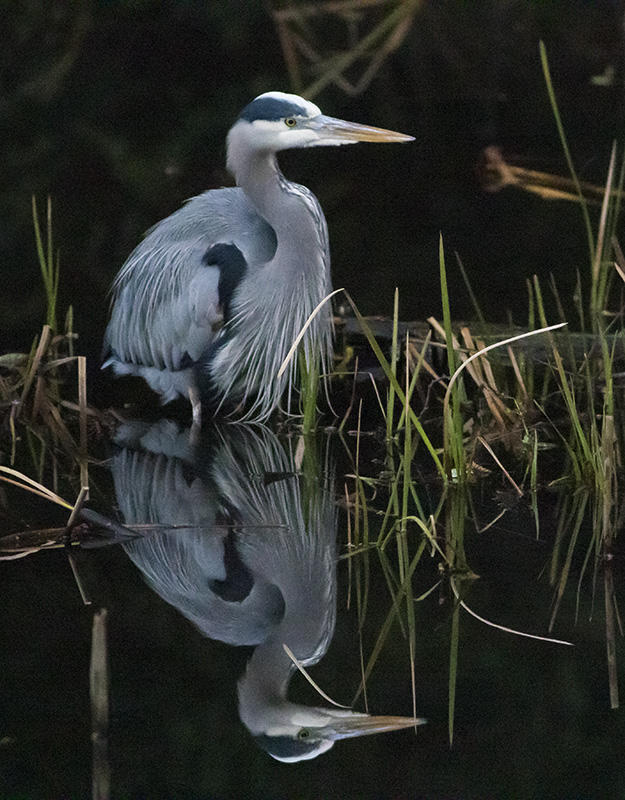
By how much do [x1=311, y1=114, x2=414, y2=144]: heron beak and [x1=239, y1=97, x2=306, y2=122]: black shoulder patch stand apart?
0.22 feet

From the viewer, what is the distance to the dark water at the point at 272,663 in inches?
105

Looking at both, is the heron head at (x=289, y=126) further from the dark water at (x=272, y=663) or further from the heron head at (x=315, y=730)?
the heron head at (x=315, y=730)

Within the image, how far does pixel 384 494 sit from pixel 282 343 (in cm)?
109

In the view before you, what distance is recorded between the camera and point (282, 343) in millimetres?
4961

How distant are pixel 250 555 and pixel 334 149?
15.2 feet

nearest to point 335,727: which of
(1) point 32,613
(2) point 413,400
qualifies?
(1) point 32,613

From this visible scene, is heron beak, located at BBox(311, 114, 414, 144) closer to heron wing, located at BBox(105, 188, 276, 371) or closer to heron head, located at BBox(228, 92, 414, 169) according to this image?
heron head, located at BBox(228, 92, 414, 169)

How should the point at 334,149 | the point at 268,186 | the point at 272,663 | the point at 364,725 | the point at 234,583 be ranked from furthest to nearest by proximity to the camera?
the point at 334,149 → the point at 268,186 → the point at 234,583 → the point at 272,663 → the point at 364,725

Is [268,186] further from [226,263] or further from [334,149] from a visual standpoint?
[334,149]

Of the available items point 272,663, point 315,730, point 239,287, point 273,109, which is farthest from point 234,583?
point 273,109

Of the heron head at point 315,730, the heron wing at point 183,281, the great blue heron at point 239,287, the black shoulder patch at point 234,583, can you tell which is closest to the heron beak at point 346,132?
the great blue heron at point 239,287

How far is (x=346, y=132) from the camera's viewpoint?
4.44 meters

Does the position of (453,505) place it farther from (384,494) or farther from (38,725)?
(38,725)

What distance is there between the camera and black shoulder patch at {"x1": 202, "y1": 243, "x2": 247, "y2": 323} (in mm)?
4820
